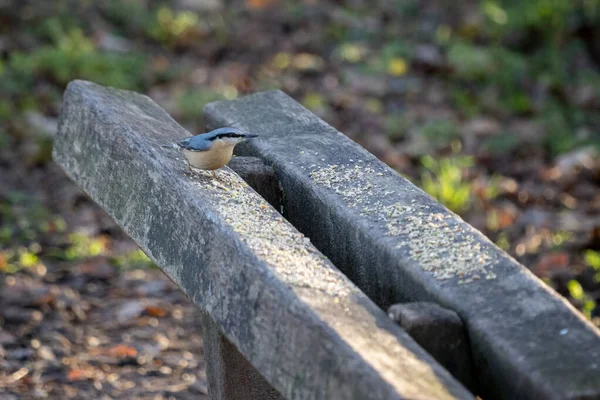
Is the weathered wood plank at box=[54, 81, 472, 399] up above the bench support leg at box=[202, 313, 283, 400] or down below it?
above

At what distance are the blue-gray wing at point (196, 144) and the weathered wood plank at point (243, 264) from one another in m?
0.06

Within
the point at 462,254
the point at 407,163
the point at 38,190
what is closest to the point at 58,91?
the point at 38,190

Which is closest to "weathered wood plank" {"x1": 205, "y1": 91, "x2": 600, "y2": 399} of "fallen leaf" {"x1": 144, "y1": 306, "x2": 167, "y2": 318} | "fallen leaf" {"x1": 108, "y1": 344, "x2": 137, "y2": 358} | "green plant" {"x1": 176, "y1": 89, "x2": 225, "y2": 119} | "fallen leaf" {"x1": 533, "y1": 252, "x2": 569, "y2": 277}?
"fallen leaf" {"x1": 108, "y1": 344, "x2": 137, "y2": 358}

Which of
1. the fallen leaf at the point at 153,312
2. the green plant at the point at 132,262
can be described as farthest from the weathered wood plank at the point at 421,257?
the green plant at the point at 132,262

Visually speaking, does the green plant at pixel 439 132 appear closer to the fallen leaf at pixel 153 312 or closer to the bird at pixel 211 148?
the fallen leaf at pixel 153 312

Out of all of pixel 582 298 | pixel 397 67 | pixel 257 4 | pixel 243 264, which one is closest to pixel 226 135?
pixel 243 264

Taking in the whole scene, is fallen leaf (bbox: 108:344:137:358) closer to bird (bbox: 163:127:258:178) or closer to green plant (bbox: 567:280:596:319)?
bird (bbox: 163:127:258:178)

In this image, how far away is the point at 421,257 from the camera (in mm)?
2283

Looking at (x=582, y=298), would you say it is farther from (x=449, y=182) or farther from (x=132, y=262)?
(x=132, y=262)

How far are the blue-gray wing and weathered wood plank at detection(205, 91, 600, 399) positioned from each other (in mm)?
305

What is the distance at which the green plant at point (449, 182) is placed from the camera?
5.09m

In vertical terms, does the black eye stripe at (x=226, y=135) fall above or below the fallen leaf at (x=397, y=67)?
above

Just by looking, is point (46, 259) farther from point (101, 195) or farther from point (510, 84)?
point (510, 84)

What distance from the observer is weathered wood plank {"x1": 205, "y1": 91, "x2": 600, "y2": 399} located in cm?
192
